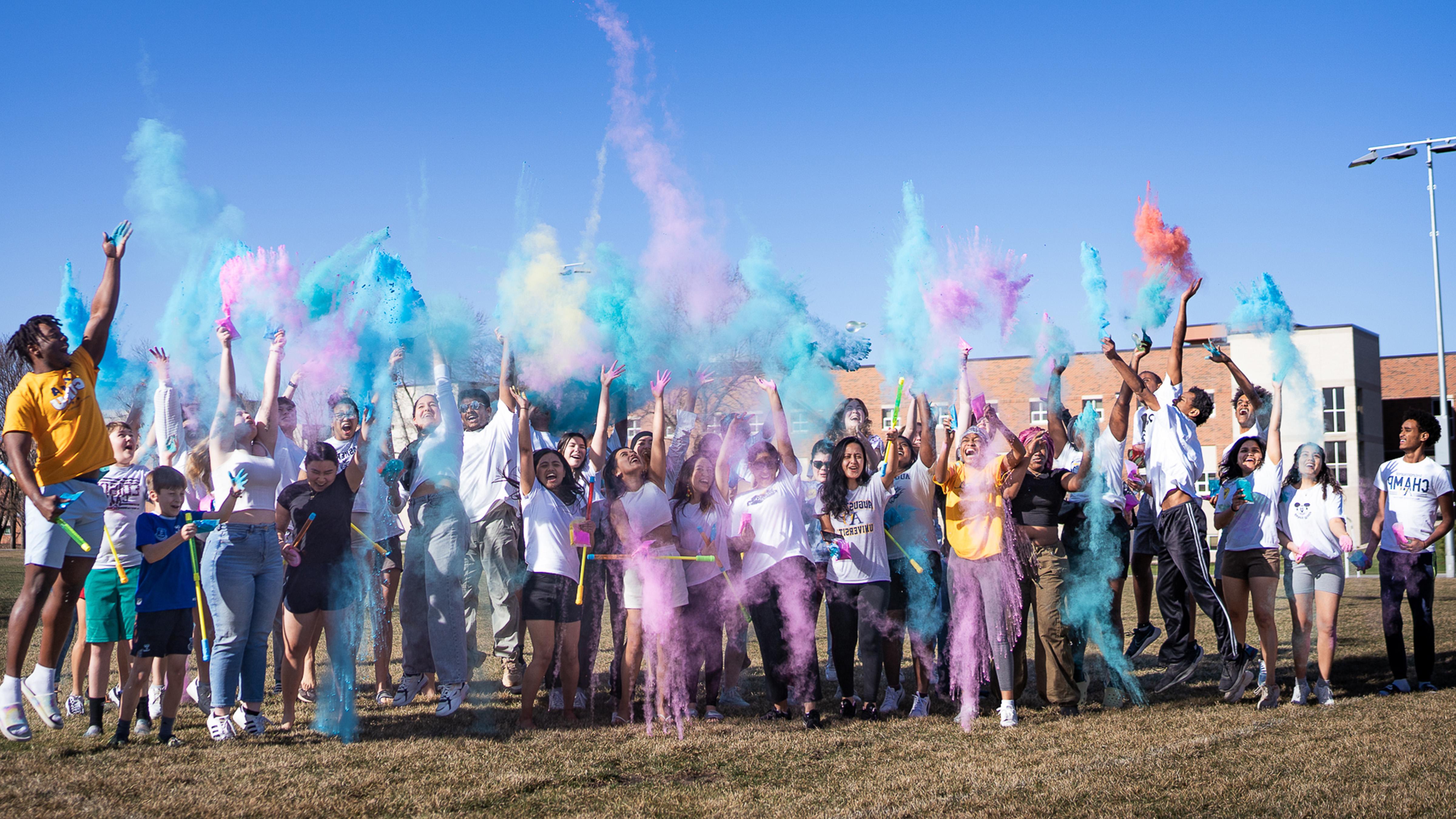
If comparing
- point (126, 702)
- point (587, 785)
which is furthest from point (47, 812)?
point (587, 785)

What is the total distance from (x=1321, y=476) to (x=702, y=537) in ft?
13.7

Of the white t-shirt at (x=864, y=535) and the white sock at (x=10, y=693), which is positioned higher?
the white t-shirt at (x=864, y=535)

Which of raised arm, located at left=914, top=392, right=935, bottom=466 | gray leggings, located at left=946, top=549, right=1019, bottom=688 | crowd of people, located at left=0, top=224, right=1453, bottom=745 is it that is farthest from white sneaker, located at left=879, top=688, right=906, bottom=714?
raised arm, located at left=914, top=392, right=935, bottom=466

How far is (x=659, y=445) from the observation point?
6.38m

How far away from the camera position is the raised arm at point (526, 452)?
6078 mm

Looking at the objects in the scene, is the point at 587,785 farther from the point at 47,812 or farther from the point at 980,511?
the point at 980,511

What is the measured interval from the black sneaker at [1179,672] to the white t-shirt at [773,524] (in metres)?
2.62

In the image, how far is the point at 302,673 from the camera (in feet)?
20.3

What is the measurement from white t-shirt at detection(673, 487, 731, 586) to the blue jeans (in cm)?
233

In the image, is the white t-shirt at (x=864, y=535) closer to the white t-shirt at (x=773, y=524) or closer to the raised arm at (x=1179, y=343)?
the white t-shirt at (x=773, y=524)


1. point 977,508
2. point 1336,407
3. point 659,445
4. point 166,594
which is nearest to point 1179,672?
point 977,508

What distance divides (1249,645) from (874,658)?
2529 millimetres

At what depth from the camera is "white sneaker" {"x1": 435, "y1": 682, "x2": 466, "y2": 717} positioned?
245 inches

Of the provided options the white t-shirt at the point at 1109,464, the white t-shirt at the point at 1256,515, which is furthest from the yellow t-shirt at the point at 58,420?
the white t-shirt at the point at 1256,515
